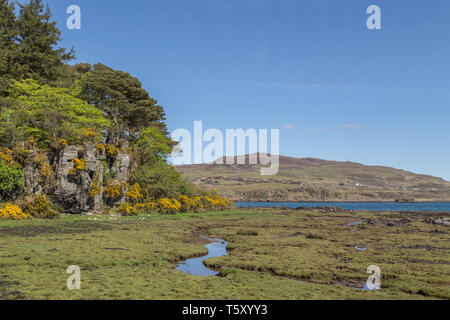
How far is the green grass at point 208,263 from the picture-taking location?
13.8 metres

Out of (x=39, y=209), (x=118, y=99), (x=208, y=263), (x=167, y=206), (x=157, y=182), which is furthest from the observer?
(x=118, y=99)

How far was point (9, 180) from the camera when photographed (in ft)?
127

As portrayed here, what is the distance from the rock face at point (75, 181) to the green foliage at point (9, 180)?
6.12ft

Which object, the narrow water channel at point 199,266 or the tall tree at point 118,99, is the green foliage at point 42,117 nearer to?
the tall tree at point 118,99

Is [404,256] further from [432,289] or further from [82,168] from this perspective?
[82,168]

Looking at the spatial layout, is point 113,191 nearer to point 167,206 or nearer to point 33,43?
point 167,206

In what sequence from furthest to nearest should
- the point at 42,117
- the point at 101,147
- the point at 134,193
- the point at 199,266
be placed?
the point at 134,193
the point at 101,147
the point at 42,117
the point at 199,266

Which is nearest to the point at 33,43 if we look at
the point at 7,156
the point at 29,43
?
the point at 29,43

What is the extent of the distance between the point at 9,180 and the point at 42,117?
1305 centimetres

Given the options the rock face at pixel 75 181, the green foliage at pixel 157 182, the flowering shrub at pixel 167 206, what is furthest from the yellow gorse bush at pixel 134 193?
the rock face at pixel 75 181

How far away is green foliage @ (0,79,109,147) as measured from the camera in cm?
4391
